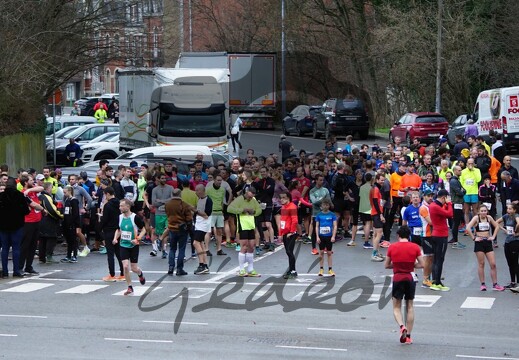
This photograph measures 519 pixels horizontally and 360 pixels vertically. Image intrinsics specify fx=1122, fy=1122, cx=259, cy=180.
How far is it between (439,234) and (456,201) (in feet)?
16.9

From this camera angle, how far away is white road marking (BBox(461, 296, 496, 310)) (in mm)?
17047

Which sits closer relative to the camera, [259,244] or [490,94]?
[259,244]

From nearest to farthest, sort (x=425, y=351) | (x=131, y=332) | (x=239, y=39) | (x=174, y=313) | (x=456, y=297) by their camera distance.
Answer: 1. (x=425, y=351)
2. (x=131, y=332)
3. (x=174, y=313)
4. (x=456, y=297)
5. (x=239, y=39)

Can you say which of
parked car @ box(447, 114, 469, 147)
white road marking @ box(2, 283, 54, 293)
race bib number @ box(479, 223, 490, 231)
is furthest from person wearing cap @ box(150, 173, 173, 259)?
parked car @ box(447, 114, 469, 147)

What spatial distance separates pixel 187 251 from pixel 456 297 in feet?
25.4

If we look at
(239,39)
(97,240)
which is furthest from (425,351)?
(239,39)

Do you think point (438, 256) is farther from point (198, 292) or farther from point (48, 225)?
point (48, 225)

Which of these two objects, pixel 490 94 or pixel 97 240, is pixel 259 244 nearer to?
pixel 97 240

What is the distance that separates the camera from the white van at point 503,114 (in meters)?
39.4

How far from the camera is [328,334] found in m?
14.8

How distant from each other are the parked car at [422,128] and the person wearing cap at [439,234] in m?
26.0

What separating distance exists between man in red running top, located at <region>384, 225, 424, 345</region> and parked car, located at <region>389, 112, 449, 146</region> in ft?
98.9

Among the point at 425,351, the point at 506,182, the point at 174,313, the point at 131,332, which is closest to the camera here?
the point at 425,351

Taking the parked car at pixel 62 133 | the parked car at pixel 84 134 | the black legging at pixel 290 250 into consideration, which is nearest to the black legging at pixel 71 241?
the black legging at pixel 290 250
